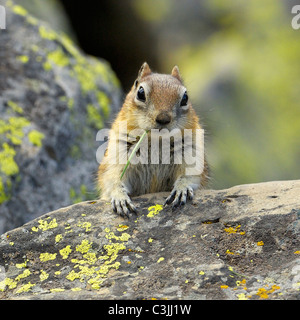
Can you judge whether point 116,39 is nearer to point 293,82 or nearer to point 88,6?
point 88,6

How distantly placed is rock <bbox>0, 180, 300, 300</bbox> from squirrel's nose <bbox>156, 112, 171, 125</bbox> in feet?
2.39

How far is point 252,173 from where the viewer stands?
9531 mm

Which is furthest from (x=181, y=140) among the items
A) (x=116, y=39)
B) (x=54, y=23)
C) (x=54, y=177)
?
(x=116, y=39)

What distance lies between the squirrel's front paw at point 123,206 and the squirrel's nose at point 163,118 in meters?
0.80

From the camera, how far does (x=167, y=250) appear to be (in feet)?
14.1

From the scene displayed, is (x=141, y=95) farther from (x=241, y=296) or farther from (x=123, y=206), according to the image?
(x=241, y=296)

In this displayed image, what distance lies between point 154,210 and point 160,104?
1.09 meters

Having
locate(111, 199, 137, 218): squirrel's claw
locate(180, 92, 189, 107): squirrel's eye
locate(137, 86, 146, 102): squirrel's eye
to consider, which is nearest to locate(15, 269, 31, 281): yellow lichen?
locate(111, 199, 137, 218): squirrel's claw

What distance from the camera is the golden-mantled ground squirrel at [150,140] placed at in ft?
17.4

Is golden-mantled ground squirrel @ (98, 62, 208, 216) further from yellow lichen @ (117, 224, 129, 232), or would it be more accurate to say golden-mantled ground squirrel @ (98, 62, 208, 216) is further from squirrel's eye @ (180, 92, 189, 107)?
yellow lichen @ (117, 224, 129, 232)

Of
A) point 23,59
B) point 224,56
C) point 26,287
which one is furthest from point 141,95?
point 224,56

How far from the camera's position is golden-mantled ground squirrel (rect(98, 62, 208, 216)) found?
5309 mm

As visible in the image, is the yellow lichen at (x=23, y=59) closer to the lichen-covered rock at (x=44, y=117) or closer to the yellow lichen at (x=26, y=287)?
the lichen-covered rock at (x=44, y=117)

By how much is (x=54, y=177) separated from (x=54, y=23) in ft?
12.6
